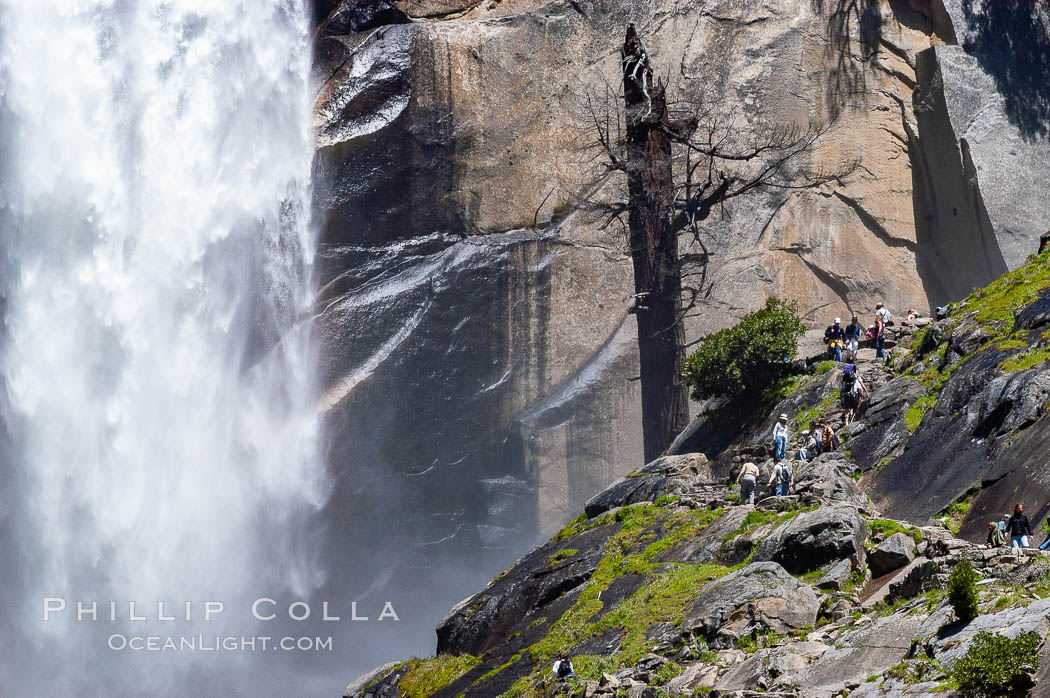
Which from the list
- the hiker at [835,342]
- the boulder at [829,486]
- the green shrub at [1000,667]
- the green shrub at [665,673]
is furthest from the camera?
the hiker at [835,342]

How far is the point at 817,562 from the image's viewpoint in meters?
12.0

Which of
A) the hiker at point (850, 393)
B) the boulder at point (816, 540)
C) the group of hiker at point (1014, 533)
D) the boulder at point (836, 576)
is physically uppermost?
the hiker at point (850, 393)

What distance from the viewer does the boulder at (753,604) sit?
1098 centimetres

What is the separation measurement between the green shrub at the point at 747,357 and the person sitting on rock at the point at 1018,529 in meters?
8.71

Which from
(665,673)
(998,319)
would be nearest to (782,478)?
(998,319)

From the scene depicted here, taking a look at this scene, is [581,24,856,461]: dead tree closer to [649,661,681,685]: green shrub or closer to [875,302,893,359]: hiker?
[875,302,893,359]: hiker

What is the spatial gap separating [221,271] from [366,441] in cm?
598

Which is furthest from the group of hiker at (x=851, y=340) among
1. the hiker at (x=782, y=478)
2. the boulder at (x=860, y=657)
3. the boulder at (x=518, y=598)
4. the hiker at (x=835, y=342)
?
the boulder at (x=860, y=657)

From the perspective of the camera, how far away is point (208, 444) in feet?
99.1

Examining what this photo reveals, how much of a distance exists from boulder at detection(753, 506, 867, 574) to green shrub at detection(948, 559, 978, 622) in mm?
2965

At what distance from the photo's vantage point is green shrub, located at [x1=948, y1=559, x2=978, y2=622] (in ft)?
28.2

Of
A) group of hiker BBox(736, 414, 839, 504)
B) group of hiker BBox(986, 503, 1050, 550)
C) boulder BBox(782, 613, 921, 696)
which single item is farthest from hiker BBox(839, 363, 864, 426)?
boulder BBox(782, 613, 921, 696)

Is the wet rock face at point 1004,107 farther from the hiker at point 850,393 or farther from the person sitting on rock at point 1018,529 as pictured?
the person sitting on rock at point 1018,529

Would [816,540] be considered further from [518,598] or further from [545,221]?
[545,221]
